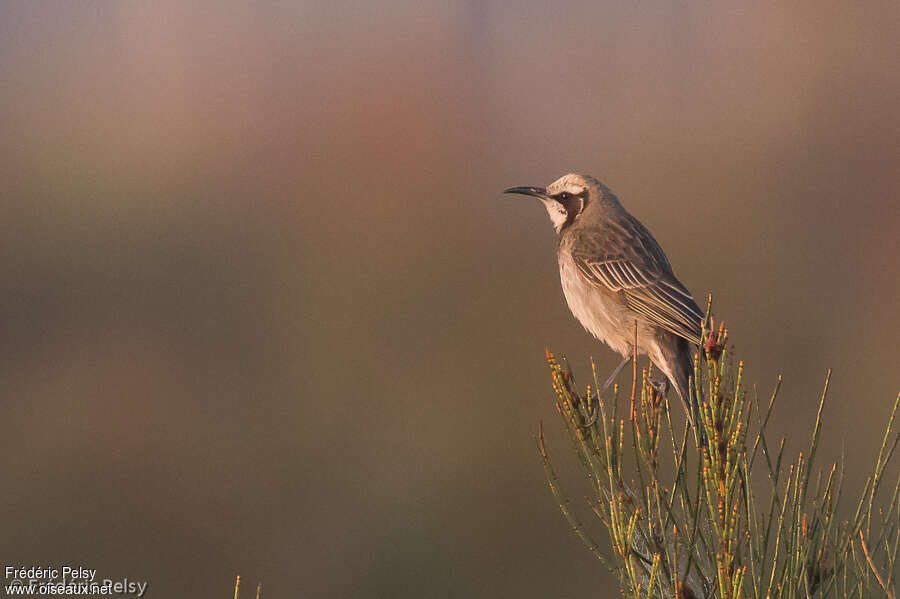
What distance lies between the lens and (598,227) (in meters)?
6.27

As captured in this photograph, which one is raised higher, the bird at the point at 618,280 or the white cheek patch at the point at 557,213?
the white cheek patch at the point at 557,213

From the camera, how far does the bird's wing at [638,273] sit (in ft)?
18.4

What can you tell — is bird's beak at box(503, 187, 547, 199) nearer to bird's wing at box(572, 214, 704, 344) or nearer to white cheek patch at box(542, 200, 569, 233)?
white cheek patch at box(542, 200, 569, 233)

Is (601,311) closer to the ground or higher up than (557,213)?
closer to the ground

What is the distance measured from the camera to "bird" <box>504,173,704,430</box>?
219 inches

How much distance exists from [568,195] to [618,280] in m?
0.79

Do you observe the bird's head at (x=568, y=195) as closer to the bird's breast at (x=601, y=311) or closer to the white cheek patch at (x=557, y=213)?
the white cheek patch at (x=557, y=213)

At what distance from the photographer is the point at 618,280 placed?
5.98 meters

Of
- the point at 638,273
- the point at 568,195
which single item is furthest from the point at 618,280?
the point at 568,195

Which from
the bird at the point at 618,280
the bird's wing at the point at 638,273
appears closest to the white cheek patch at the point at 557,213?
the bird at the point at 618,280

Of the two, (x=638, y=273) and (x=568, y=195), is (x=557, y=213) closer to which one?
(x=568, y=195)

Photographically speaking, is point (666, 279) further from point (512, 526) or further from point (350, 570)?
point (350, 570)

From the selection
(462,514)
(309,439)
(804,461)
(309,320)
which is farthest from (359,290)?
(804,461)

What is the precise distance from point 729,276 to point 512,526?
16.4ft
